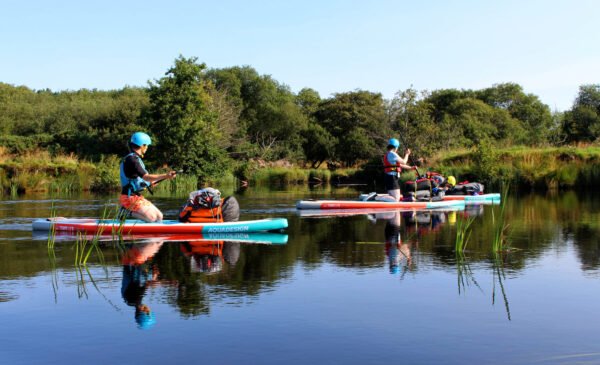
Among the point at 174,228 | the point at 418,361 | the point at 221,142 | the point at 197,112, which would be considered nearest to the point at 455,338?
the point at 418,361

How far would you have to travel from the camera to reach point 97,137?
4825cm

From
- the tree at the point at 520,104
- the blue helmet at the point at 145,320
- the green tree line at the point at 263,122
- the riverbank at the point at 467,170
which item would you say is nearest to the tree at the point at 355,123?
the green tree line at the point at 263,122

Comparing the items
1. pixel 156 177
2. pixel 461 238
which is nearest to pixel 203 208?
pixel 156 177

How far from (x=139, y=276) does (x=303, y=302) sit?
247 centimetres

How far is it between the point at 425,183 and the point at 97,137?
111 ft

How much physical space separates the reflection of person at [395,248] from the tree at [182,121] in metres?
25.8

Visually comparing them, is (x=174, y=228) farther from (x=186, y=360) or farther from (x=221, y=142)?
(x=221, y=142)

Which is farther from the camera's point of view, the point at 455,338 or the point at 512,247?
the point at 512,247

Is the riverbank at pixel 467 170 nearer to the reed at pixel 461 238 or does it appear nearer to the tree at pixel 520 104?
the reed at pixel 461 238

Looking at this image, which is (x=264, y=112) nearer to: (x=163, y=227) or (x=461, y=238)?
(x=163, y=227)

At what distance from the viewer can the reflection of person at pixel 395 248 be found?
30.6 feet

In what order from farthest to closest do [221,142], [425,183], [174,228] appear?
[221,142] → [425,183] → [174,228]

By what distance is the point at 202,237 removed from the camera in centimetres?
1235

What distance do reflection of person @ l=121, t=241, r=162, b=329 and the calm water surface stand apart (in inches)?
0.8
